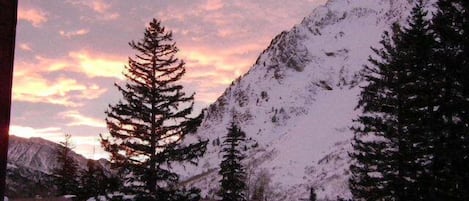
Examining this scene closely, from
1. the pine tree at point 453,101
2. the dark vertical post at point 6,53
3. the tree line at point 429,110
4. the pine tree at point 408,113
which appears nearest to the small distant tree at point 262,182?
the pine tree at point 408,113

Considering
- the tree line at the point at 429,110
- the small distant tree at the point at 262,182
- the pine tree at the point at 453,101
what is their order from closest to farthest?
1. the pine tree at the point at 453,101
2. the tree line at the point at 429,110
3. the small distant tree at the point at 262,182

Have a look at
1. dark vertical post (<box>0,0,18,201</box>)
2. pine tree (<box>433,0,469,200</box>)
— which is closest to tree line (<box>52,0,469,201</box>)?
pine tree (<box>433,0,469,200</box>)

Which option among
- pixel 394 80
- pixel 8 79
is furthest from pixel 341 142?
pixel 8 79

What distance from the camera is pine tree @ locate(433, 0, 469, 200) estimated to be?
681 inches

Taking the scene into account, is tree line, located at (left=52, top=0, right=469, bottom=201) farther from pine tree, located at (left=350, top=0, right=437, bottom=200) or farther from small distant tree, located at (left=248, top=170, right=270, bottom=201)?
small distant tree, located at (left=248, top=170, right=270, bottom=201)

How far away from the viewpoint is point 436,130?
60.4ft

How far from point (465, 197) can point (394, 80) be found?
6.93 metres

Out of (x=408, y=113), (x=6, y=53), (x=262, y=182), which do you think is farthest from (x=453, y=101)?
(x=262, y=182)

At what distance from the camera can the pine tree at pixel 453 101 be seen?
681 inches

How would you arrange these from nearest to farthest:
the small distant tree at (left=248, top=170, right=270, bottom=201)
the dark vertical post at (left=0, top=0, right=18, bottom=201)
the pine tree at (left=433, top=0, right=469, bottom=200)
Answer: the dark vertical post at (left=0, top=0, right=18, bottom=201) < the pine tree at (left=433, top=0, right=469, bottom=200) < the small distant tree at (left=248, top=170, right=270, bottom=201)

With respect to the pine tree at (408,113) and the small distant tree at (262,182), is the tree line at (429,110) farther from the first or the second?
the small distant tree at (262,182)

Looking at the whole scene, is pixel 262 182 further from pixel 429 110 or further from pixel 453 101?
pixel 453 101

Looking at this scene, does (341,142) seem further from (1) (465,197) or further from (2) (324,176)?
(1) (465,197)

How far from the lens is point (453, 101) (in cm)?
1786
